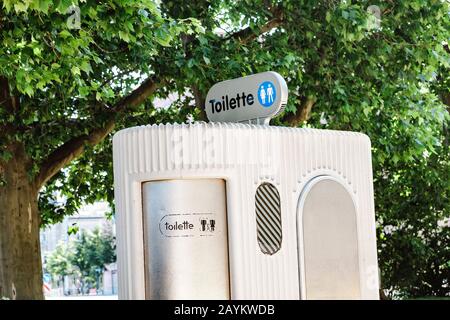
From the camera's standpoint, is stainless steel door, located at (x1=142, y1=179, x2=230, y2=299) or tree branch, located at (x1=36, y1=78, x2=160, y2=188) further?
tree branch, located at (x1=36, y1=78, x2=160, y2=188)

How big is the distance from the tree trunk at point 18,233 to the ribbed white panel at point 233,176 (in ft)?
21.9

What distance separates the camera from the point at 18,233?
13.7 metres

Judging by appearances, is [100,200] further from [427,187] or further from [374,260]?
[374,260]

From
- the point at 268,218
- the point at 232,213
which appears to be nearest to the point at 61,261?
the point at 268,218

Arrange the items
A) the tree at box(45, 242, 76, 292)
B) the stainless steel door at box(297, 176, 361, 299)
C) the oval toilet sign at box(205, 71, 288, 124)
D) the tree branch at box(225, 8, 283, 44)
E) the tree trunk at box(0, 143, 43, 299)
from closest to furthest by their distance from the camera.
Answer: the stainless steel door at box(297, 176, 361, 299) → the oval toilet sign at box(205, 71, 288, 124) → the tree branch at box(225, 8, 283, 44) → the tree trunk at box(0, 143, 43, 299) → the tree at box(45, 242, 76, 292)

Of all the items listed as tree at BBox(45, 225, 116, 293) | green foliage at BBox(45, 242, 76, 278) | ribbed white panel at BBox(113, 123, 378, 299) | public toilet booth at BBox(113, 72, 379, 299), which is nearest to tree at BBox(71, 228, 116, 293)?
tree at BBox(45, 225, 116, 293)

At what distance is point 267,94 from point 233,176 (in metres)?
1.04

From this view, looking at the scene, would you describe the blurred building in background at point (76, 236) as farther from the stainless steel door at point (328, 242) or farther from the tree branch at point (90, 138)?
the stainless steel door at point (328, 242)

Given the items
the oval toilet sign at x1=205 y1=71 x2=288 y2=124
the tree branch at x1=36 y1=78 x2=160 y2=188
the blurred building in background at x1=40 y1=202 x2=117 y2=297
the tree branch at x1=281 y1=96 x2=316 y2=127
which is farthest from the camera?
the blurred building in background at x1=40 y1=202 x2=117 y2=297

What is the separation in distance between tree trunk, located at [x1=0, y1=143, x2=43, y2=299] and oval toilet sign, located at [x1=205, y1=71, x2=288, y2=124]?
6210 millimetres

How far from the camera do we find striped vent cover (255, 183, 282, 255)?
24.4 feet

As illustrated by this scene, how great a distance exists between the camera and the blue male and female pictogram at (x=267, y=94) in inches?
311

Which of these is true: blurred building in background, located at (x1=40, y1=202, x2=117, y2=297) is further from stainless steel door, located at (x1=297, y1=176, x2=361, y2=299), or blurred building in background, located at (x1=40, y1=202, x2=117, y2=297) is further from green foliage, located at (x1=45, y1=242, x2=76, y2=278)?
stainless steel door, located at (x1=297, y1=176, x2=361, y2=299)

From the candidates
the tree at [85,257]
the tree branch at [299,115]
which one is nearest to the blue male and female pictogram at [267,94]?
the tree branch at [299,115]
